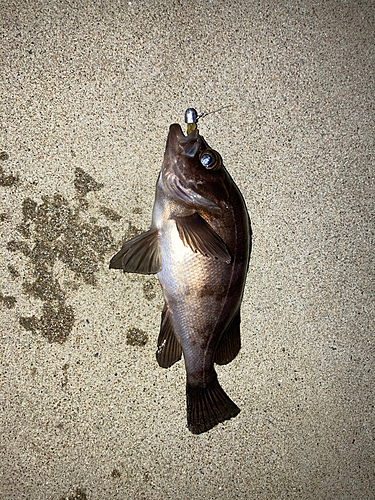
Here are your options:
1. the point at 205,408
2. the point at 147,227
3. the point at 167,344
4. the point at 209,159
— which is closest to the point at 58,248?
the point at 147,227

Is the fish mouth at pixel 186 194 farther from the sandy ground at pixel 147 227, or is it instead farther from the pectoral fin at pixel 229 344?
the pectoral fin at pixel 229 344

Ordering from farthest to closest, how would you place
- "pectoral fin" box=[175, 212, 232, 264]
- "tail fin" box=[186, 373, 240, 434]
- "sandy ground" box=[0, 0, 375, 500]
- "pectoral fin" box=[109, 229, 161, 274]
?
"sandy ground" box=[0, 0, 375, 500], "tail fin" box=[186, 373, 240, 434], "pectoral fin" box=[109, 229, 161, 274], "pectoral fin" box=[175, 212, 232, 264]

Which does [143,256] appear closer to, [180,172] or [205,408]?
[180,172]

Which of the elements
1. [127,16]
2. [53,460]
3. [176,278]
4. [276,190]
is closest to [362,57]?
[276,190]

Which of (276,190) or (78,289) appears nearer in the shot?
(78,289)

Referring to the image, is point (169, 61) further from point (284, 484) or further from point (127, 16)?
point (284, 484)

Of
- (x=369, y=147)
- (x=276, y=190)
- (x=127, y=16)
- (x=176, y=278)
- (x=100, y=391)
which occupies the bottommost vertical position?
(x=100, y=391)

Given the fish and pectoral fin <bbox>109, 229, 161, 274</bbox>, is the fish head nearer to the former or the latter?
the fish

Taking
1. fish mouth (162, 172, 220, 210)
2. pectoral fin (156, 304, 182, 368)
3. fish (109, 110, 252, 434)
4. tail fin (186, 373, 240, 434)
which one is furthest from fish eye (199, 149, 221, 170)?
tail fin (186, 373, 240, 434)
